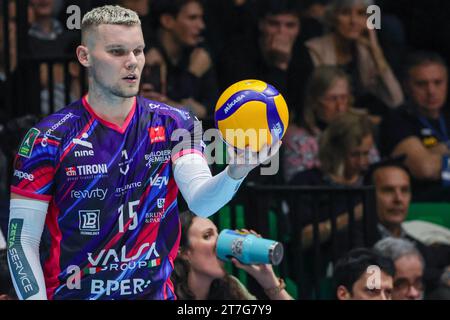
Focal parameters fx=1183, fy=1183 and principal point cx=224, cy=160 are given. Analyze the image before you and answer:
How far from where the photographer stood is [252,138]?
554 centimetres

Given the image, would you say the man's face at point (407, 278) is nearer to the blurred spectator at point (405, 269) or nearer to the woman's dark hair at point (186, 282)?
the blurred spectator at point (405, 269)

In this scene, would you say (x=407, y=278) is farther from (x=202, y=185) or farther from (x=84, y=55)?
(x=84, y=55)

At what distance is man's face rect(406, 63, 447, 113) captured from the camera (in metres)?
10.3

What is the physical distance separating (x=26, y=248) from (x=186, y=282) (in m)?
2.42

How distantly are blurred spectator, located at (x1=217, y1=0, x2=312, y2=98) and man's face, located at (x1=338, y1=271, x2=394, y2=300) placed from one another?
7.38ft

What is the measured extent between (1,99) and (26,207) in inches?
156

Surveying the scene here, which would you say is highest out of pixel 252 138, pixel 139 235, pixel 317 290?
pixel 252 138

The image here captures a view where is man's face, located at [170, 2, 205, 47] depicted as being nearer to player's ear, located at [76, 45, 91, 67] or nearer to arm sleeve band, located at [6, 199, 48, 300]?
player's ear, located at [76, 45, 91, 67]

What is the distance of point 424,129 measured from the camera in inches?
398

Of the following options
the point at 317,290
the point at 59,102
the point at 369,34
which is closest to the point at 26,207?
the point at 317,290

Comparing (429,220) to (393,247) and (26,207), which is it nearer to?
(393,247)

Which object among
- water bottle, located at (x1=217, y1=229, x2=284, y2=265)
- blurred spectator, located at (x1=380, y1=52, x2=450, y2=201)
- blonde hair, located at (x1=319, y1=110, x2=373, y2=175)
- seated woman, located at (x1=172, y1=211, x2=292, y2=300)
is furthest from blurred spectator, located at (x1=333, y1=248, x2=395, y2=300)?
blurred spectator, located at (x1=380, y1=52, x2=450, y2=201)

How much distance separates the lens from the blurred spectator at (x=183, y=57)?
9.66 m
